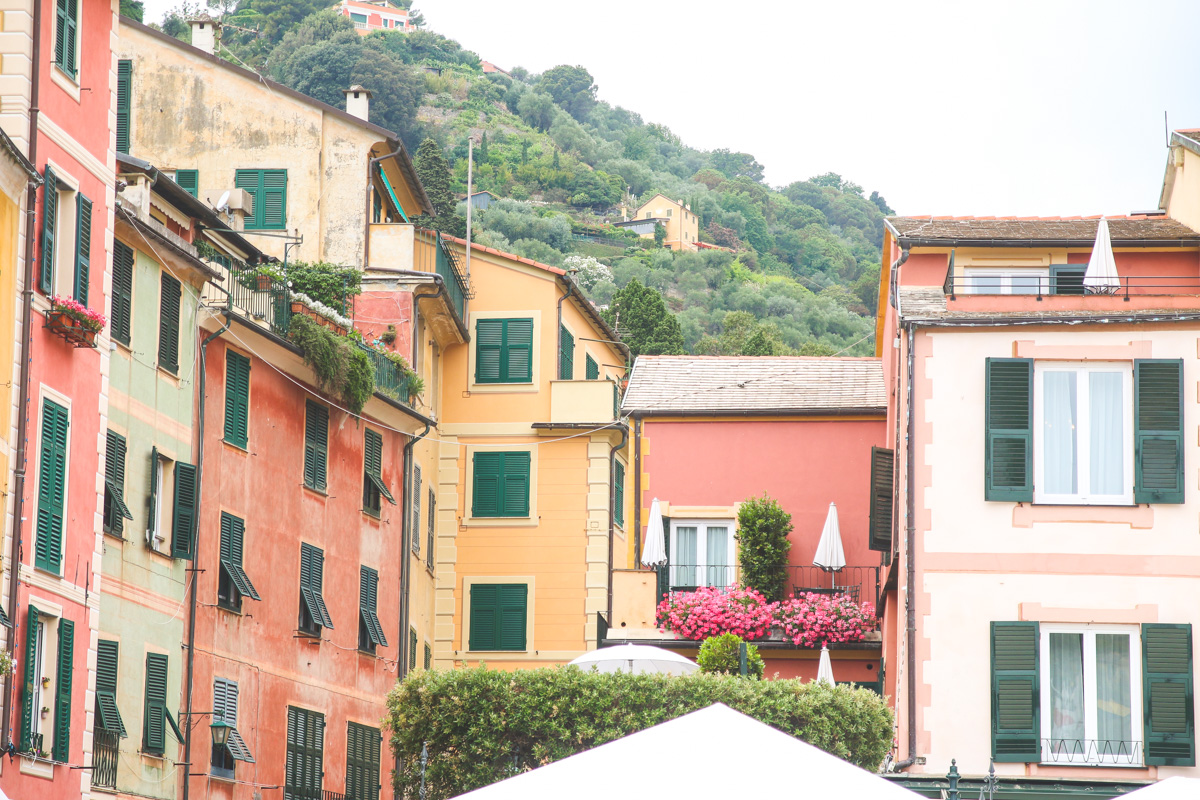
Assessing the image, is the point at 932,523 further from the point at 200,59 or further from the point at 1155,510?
the point at 200,59

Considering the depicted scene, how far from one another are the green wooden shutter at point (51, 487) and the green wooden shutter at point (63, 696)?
0.78m

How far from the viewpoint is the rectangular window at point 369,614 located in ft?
101

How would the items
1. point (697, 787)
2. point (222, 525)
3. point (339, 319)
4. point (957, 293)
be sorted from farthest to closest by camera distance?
point (339, 319), point (222, 525), point (957, 293), point (697, 787)

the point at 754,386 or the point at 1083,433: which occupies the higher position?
the point at 754,386

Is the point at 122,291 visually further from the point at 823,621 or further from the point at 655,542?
the point at 823,621

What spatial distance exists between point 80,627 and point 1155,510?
498 inches

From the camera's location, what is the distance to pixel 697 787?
8.77m

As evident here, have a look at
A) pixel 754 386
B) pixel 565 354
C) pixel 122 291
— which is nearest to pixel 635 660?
pixel 754 386

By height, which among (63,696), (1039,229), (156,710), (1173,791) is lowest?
(156,710)

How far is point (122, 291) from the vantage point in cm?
2244

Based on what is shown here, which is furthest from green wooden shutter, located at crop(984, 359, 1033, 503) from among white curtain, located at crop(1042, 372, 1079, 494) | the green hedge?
the green hedge

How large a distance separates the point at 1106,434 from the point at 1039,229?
557cm

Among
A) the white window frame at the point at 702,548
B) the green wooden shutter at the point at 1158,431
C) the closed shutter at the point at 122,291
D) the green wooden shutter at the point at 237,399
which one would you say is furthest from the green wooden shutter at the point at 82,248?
the white window frame at the point at 702,548

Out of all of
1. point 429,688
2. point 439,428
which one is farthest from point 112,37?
point 439,428
